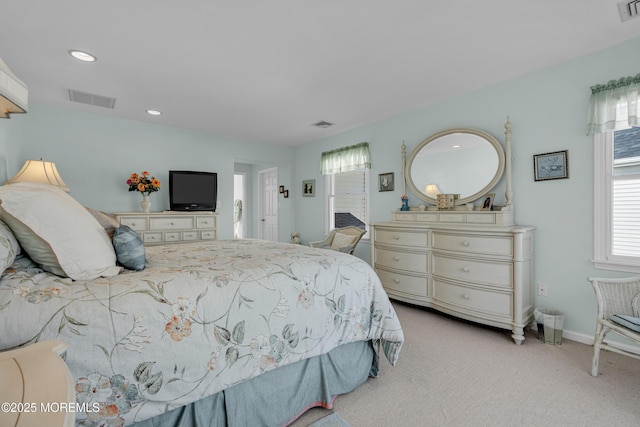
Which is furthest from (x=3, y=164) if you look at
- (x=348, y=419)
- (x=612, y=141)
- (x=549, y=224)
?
(x=612, y=141)

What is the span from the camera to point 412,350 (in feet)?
7.91

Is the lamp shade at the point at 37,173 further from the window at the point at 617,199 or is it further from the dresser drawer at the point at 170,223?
the window at the point at 617,199

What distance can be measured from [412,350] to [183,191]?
148 inches

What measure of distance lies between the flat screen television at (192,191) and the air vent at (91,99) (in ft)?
3.78

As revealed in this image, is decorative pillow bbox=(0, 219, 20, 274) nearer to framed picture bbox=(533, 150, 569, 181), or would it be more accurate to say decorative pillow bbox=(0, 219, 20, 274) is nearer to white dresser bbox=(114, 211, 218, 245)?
white dresser bbox=(114, 211, 218, 245)

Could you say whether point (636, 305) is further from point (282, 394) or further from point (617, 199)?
point (282, 394)

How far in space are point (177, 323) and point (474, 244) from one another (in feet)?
8.34

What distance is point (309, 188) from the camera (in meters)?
5.59

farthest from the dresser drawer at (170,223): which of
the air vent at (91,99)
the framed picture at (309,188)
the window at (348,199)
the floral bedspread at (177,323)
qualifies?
the floral bedspread at (177,323)

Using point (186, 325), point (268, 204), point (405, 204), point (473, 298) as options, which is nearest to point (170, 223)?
point (268, 204)

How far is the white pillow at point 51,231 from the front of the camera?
47.7 inches

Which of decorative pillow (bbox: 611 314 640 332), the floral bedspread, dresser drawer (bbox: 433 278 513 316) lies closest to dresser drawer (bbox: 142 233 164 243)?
the floral bedspread

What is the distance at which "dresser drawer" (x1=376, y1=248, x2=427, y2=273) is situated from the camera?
125 inches

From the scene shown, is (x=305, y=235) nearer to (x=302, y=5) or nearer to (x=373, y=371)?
(x=373, y=371)
